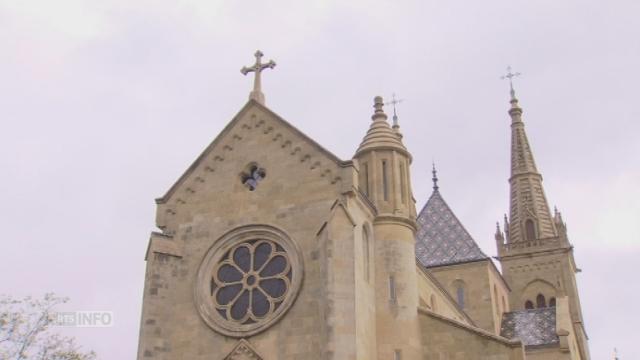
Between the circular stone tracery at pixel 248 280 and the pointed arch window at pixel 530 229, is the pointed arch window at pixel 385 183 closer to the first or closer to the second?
the circular stone tracery at pixel 248 280

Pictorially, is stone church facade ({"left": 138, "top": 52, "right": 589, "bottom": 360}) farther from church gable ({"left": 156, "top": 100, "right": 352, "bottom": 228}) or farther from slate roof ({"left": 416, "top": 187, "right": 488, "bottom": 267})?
slate roof ({"left": 416, "top": 187, "right": 488, "bottom": 267})

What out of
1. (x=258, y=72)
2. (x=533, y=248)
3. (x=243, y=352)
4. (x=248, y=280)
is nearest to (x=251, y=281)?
(x=248, y=280)

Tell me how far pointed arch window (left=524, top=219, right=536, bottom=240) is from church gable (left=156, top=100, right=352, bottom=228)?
34502 millimetres

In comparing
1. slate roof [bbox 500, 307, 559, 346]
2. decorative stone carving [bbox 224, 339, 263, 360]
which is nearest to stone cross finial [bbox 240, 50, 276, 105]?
decorative stone carving [bbox 224, 339, 263, 360]

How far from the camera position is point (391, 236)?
2506 centimetres

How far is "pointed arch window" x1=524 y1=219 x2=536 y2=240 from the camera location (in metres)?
55.6

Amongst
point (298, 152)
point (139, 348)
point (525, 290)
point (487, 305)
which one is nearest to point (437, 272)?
point (487, 305)

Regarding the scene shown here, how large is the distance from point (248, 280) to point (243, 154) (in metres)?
4.55

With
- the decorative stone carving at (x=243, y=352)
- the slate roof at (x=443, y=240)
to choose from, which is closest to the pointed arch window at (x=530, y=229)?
the slate roof at (x=443, y=240)

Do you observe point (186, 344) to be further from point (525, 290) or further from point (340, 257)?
point (525, 290)

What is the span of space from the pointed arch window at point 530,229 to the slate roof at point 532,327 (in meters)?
12.2

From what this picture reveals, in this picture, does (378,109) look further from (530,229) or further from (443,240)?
(530,229)

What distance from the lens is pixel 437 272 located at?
43688 mm

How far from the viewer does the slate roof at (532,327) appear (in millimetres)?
37938
